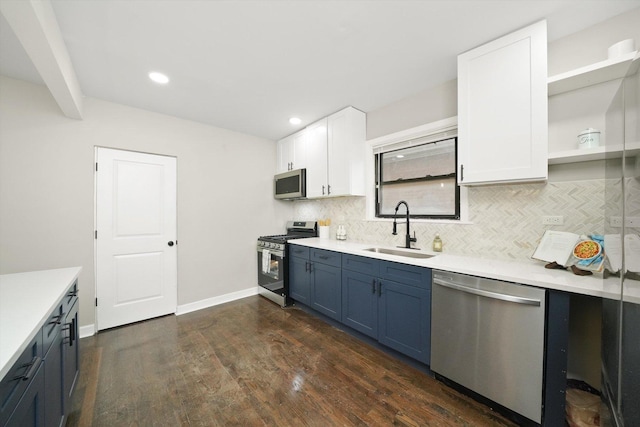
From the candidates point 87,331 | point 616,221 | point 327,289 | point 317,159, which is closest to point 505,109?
point 616,221

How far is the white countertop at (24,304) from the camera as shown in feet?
2.74

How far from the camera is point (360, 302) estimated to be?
2.39 m

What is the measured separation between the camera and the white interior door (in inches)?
106

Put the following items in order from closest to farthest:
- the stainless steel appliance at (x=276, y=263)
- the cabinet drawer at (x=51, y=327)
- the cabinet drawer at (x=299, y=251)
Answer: the cabinet drawer at (x=51, y=327) → the cabinet drawer at (x=299, y=251) → the stainless steel appliance at (x=276, y=263)

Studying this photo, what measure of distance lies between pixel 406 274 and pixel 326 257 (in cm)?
99

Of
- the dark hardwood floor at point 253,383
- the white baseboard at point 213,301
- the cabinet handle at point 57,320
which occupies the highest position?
the cabinet handle at point 57,320

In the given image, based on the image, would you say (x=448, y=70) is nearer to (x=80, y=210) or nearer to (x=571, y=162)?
(x=571, y=162)

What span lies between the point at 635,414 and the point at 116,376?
10.3 ft

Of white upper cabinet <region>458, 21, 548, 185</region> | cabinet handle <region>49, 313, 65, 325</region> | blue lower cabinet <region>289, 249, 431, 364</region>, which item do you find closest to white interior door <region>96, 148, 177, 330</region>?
cabinet handle <region>49, 313, 65, 325</region>

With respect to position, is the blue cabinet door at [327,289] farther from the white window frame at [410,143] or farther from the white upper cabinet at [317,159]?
the white upper cabinet at [317,159]

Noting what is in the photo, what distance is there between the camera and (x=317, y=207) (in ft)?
12.8

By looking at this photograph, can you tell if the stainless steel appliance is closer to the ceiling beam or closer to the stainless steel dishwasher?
the stainless steel dishwasher

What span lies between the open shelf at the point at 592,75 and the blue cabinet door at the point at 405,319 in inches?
66.7

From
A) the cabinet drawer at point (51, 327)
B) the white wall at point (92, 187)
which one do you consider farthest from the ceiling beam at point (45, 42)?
the cabinet drawer at point (51, 327)
